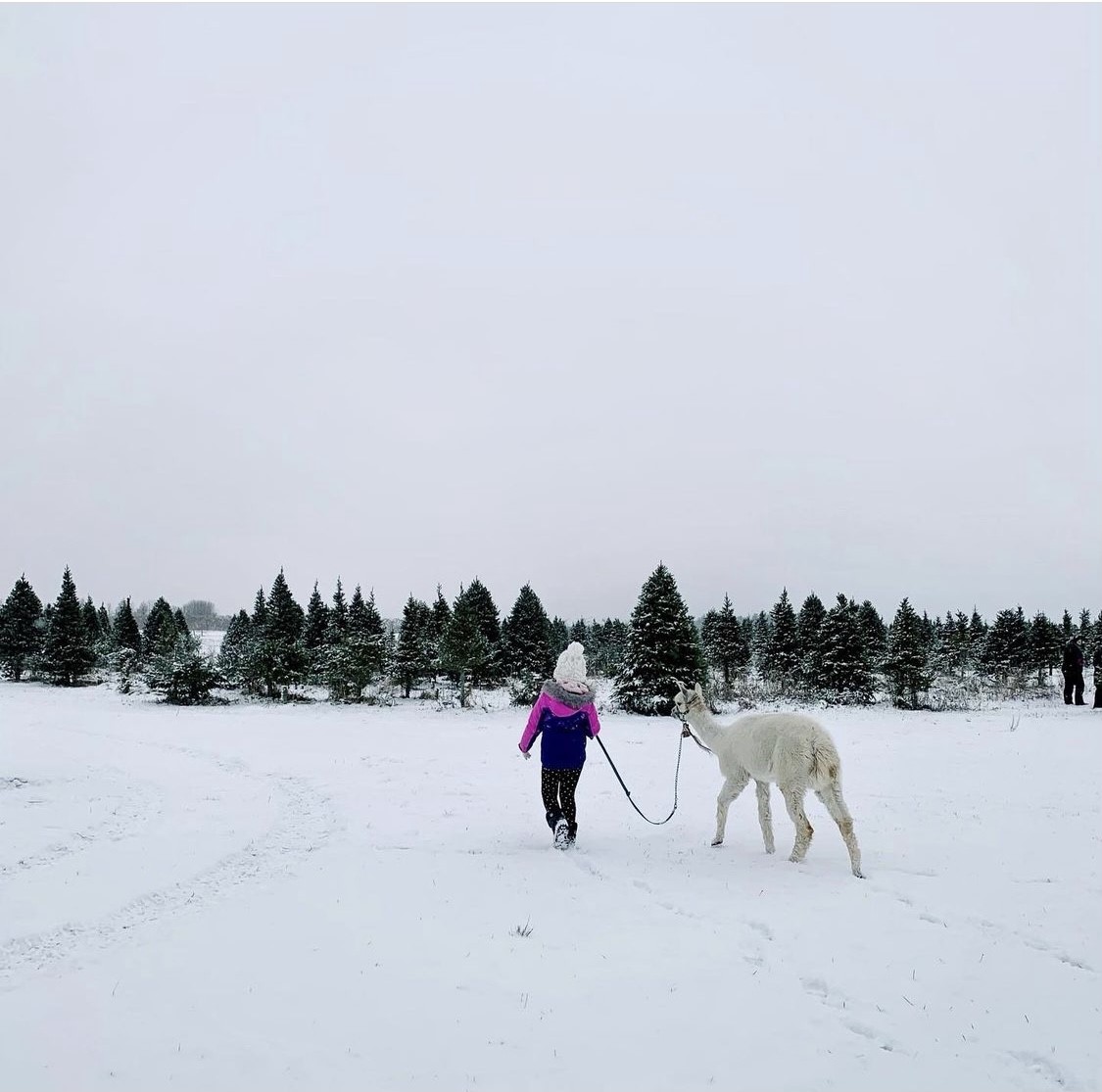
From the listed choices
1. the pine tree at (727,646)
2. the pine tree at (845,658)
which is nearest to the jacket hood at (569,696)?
the pine tree at (845,658)

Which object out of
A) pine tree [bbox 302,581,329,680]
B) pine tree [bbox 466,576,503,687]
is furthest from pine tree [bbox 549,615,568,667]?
pine tree [bbox 302,581,329,680]

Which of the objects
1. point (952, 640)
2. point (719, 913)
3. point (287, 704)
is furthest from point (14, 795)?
point (952, 640)

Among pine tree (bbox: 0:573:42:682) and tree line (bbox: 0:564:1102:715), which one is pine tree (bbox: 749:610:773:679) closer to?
tree line (bbox: 0:564:1102:715)

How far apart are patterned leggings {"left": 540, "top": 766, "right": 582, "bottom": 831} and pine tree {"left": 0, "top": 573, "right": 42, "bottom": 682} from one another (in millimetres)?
51628

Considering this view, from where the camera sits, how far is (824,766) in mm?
8094

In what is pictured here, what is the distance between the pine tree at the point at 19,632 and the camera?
47.2m

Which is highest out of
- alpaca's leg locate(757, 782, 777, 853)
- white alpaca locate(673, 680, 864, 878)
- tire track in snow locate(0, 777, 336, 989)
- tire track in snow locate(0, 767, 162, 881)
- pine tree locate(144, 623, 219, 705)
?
white alpaca locate(673, 680, 864, 878)

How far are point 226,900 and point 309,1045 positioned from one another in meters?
3.17

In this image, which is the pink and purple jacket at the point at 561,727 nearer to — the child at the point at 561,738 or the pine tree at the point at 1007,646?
the child at the point at 561,738

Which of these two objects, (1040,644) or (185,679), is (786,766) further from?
(1040,644)

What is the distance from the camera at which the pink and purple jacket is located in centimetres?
904

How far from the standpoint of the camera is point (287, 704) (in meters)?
33.8

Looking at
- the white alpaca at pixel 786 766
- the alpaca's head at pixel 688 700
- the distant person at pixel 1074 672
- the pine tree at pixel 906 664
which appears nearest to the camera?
the white alpaca at pixel 786 766

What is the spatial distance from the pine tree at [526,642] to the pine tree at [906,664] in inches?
665
